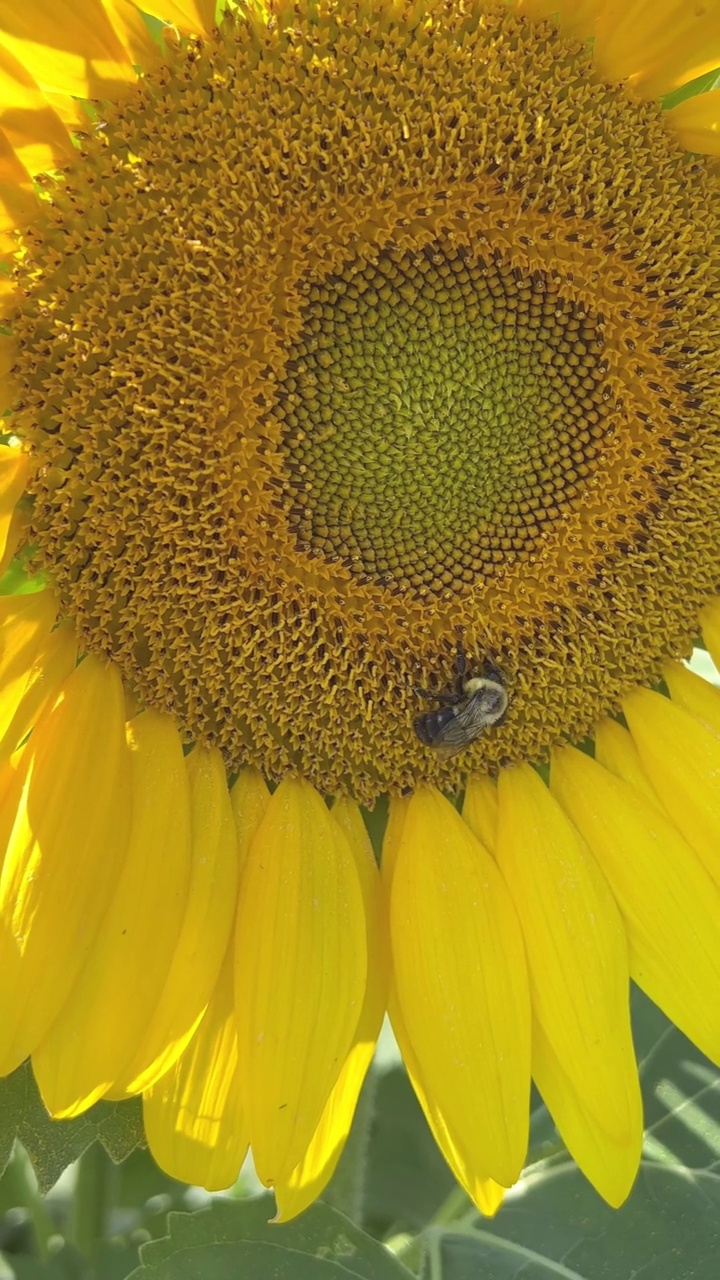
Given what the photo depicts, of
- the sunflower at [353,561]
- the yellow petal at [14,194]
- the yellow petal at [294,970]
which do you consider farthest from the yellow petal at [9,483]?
the yellow petal at [294,970]

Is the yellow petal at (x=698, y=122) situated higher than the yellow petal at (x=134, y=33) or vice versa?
the yellow petal at (x=698, y=122)

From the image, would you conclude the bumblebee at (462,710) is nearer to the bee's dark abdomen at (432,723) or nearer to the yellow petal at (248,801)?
the bee's dark abdomen at (432,723)

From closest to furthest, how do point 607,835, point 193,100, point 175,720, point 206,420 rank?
point 193,100 < point 206,420 < point 175,720 < point 607,835

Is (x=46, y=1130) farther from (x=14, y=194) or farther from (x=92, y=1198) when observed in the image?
(x=14, y=194)

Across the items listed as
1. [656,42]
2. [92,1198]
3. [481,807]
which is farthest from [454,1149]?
[656,42]

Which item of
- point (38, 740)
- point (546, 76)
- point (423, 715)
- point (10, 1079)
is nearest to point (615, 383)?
point (546, 76)

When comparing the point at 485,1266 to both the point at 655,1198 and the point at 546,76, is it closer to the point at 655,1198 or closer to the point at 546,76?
the point at 655,1198

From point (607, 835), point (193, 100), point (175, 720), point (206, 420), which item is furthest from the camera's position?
point (607, 835)
